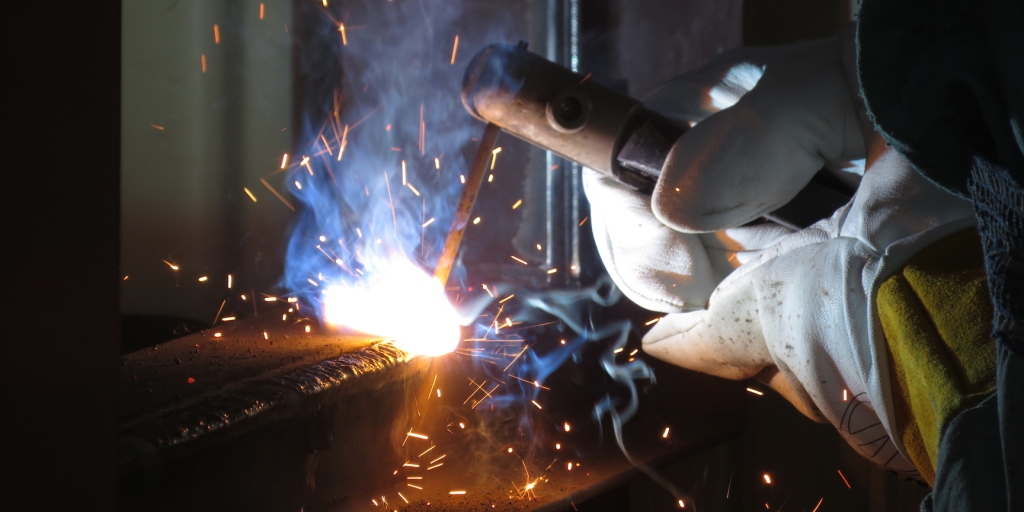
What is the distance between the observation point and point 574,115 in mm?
1069

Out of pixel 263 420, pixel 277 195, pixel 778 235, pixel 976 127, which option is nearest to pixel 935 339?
pixel 976 127

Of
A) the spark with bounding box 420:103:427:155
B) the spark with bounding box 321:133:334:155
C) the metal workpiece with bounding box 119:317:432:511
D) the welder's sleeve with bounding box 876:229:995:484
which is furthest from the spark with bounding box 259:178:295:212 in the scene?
the welder's sleeve with bounding box 876:229:995:484

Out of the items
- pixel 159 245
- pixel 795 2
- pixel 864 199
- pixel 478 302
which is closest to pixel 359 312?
pixel 478 302

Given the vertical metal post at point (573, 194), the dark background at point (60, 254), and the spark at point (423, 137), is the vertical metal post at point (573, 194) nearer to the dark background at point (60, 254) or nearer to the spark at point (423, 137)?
the spark at point (423, 137)

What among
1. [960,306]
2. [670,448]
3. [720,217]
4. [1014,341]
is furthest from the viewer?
[670,448]

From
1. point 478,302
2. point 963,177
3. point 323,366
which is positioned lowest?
point 478,302

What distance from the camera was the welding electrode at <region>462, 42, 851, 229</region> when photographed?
1.06m

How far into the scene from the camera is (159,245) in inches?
52.9

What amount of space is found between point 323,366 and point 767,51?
0.79 meters

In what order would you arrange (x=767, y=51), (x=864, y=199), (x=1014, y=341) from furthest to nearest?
(x=767, y=51) → (x=864, y=199) → (x=1014, y=341)

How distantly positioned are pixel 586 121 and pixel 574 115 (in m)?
0.02

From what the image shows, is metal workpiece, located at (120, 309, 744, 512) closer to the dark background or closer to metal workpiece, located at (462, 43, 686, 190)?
the dark background

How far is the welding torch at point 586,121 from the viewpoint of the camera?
106 cm

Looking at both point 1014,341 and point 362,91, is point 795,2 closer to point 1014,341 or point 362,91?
point 362,91
